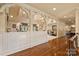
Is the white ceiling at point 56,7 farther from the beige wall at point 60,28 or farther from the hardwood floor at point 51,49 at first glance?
the hardwood floor at point 51,49

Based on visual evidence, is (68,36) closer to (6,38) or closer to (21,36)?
(21,36)

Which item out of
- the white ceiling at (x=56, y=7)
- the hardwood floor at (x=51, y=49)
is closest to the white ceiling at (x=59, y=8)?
the white ceiling at (x=56, y=7)

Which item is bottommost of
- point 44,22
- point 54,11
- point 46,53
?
point 46,53

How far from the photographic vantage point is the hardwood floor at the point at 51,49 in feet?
5.04

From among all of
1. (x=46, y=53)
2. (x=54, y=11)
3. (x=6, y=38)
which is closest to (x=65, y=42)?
(x=46, y=53)

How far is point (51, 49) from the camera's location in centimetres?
155

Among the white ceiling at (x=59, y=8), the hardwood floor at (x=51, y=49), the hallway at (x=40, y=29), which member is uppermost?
the white ceiling at (x=59, y=8)

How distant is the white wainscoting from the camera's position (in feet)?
4.96

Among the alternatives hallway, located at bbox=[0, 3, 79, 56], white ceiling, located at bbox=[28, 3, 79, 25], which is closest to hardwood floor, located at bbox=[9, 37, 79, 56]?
hallway, located at bbox=[0, 3, 79, 56]

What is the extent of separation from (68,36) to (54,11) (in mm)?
344

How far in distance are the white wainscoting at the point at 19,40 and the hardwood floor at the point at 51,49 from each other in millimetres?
50

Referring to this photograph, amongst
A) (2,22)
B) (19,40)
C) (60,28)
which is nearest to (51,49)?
(60,28)

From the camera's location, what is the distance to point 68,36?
4.99ft

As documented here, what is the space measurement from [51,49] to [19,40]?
40 cm
